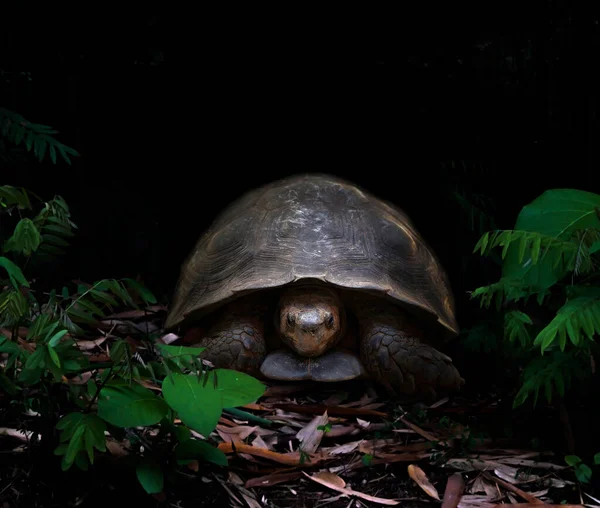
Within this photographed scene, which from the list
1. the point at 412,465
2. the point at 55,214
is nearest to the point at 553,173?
the point at 412,465

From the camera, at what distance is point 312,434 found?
3127 millimetres

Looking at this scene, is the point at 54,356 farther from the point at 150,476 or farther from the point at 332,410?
the point at 332,410

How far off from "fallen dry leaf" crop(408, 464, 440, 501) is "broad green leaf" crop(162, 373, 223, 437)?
953mm

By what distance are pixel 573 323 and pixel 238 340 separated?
1.85 metres

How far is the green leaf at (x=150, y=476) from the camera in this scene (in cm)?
212

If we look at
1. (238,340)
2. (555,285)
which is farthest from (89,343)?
(555,285)

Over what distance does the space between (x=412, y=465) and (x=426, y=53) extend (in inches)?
116

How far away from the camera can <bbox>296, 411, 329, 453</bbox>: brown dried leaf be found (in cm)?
302

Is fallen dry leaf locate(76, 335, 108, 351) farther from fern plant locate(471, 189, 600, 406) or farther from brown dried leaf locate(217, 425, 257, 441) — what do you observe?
fern plant locate(471, 189, 600, 406)

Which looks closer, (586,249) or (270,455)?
(586,249)

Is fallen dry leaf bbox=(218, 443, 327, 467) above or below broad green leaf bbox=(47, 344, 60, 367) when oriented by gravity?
below

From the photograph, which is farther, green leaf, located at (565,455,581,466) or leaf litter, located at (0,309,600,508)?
green leaf, located at (565,455,581,466)

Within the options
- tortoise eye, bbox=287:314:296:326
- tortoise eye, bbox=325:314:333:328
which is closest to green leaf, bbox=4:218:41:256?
tortoise eye, bbox=287:314:296:326

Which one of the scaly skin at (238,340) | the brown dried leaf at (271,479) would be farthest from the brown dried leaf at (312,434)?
the scaly skin at (238,340)
